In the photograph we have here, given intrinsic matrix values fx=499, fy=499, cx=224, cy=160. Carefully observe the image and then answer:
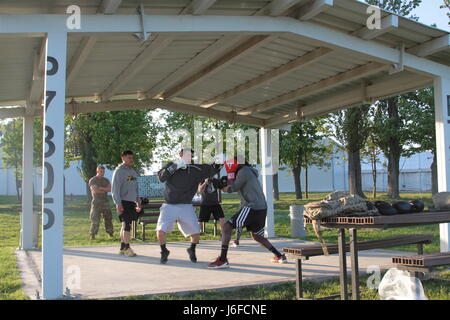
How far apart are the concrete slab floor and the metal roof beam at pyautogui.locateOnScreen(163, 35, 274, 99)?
3358mm

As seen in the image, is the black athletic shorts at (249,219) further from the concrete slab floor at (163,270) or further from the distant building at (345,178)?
the distant building at (345,178)

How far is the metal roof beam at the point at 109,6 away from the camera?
5.56 metres

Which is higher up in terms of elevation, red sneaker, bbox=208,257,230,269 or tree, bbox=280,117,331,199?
tree, bbox=280,117,331,199

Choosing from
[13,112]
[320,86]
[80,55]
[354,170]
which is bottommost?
[354,170]

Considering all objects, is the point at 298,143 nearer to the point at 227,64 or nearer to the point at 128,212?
the point at 128,212

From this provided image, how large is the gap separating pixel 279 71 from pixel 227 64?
1017 millimetres

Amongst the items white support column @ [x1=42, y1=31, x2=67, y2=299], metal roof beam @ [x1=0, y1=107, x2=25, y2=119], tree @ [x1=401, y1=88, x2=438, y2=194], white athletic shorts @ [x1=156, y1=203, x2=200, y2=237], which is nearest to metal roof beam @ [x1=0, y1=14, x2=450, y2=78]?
white support column @ [x1=42, y1=31, x2=67, y2=299]

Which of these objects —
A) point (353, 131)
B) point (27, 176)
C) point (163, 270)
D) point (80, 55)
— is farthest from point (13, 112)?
point (353, 131)

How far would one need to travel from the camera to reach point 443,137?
7.84m

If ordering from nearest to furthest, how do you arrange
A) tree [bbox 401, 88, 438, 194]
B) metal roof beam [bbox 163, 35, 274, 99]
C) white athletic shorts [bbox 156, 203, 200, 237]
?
metal roof beam [bbox 163, 35, 274, 99] → white athletic shorts [bbox 156, 203, 200, 237] → tree [bbox 401, 88, 438, 194]

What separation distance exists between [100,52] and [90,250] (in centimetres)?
462

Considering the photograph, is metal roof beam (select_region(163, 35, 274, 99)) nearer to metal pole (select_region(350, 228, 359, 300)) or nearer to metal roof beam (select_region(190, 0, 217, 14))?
metal roof beam (select_region(190, 0, 217, 14))

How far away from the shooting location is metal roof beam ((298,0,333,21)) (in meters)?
6.14

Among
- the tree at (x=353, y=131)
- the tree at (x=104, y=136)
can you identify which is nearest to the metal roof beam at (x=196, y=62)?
the tree at (x=104, y=136)
